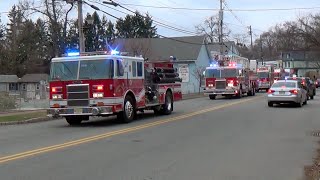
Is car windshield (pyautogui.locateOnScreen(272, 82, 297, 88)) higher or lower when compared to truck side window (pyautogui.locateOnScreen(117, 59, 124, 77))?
lower

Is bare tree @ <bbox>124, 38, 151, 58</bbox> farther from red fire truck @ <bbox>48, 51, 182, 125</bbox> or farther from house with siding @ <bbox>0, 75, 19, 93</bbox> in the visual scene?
red fire truck @ <bbox>48, 51, 182, 125</bbox>

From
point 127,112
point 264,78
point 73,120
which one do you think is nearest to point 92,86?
point 127,112

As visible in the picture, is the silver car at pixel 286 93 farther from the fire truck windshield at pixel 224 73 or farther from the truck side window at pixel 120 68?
the truck side window at pixel 120 68

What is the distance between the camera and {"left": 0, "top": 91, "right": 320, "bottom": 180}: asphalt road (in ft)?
28.0

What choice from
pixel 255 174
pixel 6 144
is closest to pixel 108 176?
pixel 255 174

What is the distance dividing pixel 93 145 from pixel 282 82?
17037 mm

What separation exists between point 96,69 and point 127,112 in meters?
2.09

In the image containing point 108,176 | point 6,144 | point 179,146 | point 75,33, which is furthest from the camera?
point 75,33

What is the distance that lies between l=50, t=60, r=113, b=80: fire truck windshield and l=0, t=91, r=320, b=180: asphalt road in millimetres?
1860

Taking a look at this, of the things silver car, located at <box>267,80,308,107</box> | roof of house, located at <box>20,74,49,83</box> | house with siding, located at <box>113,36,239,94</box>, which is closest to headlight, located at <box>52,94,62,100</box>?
silver car, located at <box>267,80,308,107</box>

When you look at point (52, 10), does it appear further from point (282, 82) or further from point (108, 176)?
point (108, 176)

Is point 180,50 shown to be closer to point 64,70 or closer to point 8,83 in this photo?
point 8,83

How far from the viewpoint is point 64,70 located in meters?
17.6

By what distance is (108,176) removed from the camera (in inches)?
324
